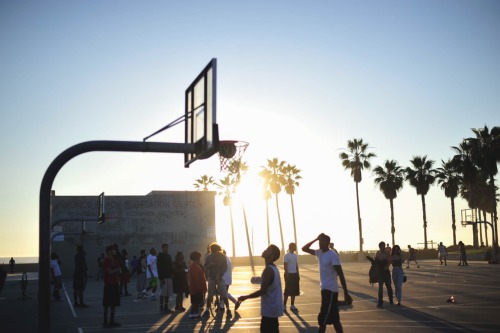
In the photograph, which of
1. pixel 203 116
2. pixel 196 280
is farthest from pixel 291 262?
pixel 203 116

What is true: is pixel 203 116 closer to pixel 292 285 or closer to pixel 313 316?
pixel 313 316

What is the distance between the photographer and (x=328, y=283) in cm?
1193

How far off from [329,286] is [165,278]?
10372mm

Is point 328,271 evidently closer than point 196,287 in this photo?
Yes

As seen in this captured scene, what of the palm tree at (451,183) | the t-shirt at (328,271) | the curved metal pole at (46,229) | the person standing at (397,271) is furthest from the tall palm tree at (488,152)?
the curved metal pole at (46,229)

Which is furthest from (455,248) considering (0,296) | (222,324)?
(222,324)

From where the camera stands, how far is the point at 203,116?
11094 mm

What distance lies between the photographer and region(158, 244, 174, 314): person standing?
813 inches

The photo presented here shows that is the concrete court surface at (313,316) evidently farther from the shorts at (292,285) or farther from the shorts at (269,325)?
the shorts at (269,325)

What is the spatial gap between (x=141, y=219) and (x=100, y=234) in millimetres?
3835

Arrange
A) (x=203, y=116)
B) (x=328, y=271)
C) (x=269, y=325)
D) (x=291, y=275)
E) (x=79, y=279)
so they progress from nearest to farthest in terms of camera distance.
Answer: (x=269, y=325) < (x=203, y=116) < (x=328, y=271) < (x=291, y=275) < (x=79, y=279)

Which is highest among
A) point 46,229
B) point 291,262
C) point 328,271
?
point 46,229

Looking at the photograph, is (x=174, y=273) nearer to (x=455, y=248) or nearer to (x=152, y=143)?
(x=152, y=143)

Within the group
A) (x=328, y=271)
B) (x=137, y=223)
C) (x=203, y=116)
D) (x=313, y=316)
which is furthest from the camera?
(x=137, y=223)
